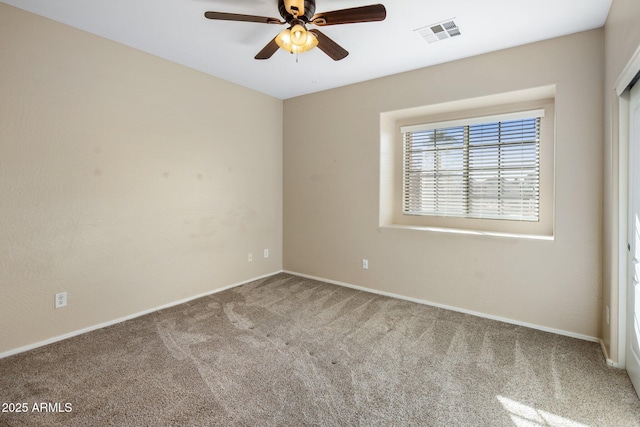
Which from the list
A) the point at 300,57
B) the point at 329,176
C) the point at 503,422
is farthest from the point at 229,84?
the point at 503,422

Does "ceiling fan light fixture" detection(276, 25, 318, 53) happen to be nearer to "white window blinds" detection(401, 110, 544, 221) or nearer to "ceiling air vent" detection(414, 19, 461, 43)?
"ceiling air vent" detection(414, 19, 461, 43)

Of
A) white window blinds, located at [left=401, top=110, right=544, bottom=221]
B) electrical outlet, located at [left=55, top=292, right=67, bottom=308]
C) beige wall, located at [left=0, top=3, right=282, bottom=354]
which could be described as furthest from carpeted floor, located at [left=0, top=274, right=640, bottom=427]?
white window blinds, located at [left=401, top=110, right=544, bottom=221]

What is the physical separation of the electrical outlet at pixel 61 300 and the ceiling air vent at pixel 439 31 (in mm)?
3884

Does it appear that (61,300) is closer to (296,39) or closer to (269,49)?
(269,49)

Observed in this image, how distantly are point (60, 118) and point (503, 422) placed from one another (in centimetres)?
394

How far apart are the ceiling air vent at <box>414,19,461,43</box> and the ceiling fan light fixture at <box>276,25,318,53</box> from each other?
3.73 feet

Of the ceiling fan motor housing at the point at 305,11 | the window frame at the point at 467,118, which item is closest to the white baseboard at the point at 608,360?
the window frame at the point at 467,118

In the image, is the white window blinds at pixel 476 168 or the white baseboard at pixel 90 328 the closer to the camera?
the white baseboard at pixel 90 328

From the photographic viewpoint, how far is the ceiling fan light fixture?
80.2 inches

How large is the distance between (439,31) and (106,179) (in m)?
3.37

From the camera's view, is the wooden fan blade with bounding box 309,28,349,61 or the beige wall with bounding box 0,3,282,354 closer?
the wooden fan blade with bounding box 309,28,349,61

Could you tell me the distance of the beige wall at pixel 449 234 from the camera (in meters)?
2.65

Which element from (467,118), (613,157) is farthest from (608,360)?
(467,118)

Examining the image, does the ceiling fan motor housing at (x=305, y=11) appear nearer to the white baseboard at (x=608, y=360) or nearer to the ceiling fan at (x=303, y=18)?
the ceiling fan at (x=303, y=18)
